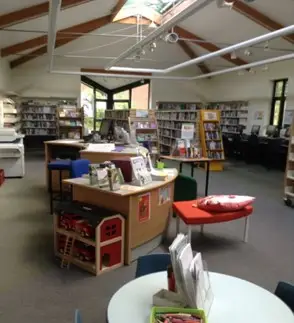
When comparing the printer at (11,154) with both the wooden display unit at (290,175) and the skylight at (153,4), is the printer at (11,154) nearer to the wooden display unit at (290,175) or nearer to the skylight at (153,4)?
the skylight at (153,4)

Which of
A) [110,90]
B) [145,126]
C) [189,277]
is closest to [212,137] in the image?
[145,126]

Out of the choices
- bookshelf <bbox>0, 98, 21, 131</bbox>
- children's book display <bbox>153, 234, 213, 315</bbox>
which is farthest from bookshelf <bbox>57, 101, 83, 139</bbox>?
children's book display <bbox>153, 234, 213, 315</bbox>

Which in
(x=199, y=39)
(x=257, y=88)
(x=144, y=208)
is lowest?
(x=144, y=208)

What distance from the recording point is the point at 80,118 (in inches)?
445

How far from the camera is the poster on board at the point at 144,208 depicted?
132 inches

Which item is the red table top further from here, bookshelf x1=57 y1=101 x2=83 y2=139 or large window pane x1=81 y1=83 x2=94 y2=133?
large window pane x1=81 y1=83 x2=94 y2=133

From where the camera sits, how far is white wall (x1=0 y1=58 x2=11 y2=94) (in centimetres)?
1032

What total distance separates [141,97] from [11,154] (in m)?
8.78

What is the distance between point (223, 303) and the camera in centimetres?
154

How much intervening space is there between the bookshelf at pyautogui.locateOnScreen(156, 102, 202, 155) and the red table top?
22.6 feet

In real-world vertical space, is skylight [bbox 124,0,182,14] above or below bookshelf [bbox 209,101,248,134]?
above

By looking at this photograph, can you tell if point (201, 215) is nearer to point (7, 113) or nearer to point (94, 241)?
point (94, 241)

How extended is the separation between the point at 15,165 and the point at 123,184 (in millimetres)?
4651

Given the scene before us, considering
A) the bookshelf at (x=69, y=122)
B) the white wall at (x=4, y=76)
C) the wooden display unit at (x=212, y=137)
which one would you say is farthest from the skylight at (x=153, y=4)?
the white wall at (x=4, y=76)
